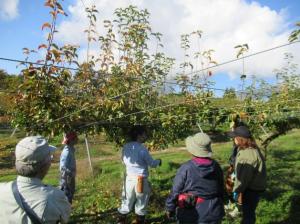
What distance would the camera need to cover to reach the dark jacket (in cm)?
384

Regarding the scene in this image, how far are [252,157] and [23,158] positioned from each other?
317 centimetres

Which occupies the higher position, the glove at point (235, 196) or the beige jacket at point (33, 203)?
the beige jacket at point (33, 203)

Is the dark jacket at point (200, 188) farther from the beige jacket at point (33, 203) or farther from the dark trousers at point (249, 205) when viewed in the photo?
the beige jacket at point (33, 203)

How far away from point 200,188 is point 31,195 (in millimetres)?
2014

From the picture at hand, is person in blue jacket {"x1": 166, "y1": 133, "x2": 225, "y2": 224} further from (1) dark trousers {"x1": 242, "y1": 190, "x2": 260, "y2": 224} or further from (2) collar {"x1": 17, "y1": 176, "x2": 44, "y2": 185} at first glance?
(2) collar {"x1": 17, "y1": 176, "x2": 44, "y2": 185}

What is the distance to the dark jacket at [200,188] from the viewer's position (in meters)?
3.84

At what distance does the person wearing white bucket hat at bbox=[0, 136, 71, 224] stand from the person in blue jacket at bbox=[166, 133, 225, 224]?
173 cm

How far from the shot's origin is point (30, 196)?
7.41 feet

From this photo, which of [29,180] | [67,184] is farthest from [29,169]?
[67,184]

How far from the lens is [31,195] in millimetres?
2262

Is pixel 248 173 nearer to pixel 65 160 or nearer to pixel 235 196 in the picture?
pixel 235 196

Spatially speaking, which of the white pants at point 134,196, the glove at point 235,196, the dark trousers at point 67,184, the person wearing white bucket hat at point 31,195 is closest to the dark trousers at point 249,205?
the glove at point 235,196

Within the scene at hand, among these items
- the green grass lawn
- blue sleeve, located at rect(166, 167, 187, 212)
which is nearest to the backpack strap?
blue sleeve, located at rect(166, 167, 187, 212)

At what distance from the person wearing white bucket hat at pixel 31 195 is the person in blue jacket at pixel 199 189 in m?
1.73
